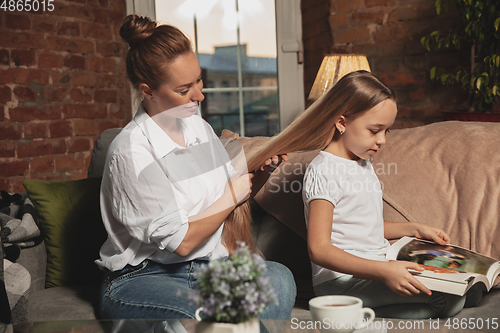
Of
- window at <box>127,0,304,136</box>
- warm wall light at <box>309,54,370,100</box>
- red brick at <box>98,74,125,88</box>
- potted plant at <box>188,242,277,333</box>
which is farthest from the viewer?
window at <box>127,0,304,136</box>

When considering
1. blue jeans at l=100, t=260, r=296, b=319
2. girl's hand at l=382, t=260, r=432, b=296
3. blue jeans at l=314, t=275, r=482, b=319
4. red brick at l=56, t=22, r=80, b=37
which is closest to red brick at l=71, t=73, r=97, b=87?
red brick at l=56, t=22, r=80, b=37

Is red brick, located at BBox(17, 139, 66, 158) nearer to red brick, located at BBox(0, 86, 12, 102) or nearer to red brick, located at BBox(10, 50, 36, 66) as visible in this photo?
red brick, located at BBox(0, 86, 12, 102)

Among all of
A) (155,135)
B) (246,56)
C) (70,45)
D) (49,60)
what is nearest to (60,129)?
(49,60)

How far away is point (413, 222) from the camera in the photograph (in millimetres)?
1281

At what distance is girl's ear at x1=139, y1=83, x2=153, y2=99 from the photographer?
114 cm

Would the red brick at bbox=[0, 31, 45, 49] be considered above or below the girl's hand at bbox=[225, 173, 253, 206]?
above

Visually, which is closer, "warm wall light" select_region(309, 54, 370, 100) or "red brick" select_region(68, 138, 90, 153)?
"warm wall light" select_region(309, 54, 370, 100)

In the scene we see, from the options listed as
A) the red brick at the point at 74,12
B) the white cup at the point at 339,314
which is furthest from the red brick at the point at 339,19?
the white cup at the point at 339,314

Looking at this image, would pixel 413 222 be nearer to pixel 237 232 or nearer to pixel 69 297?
pixel 237 232

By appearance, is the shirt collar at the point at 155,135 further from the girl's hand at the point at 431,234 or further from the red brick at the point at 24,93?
the red brick at the point at 24,93

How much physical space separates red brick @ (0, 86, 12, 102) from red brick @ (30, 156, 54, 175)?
33 centimetres

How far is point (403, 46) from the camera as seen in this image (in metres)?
2.43

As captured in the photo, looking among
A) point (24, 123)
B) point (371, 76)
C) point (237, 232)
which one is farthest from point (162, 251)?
point (24, 123)

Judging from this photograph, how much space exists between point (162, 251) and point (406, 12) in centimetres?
195
